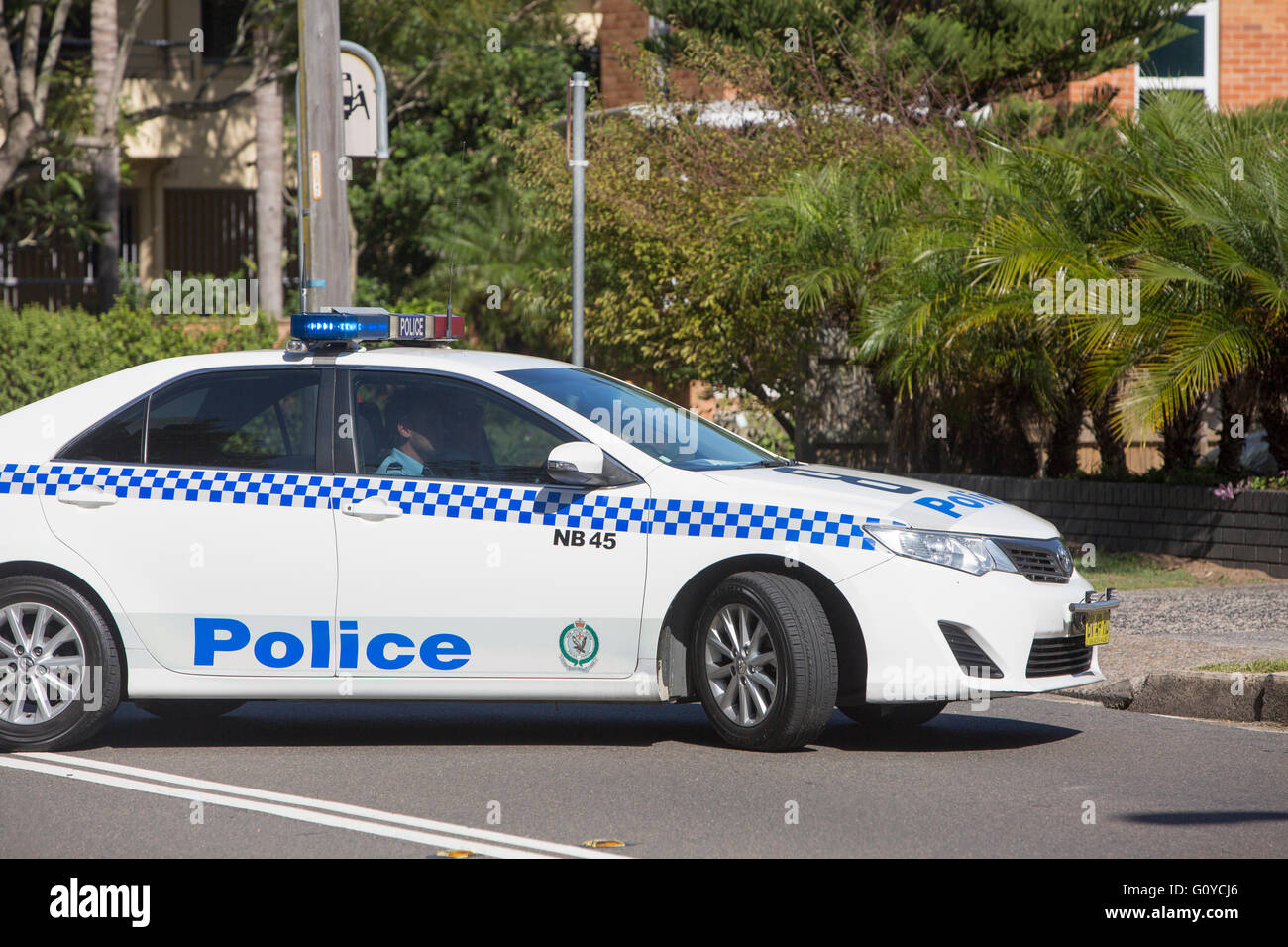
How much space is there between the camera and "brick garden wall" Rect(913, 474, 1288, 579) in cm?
1312

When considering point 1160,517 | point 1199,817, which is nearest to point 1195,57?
point 1160,517

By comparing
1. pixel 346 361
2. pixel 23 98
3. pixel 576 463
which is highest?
pixel 23 98

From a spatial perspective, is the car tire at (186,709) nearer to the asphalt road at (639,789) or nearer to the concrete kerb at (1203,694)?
the asphalt road at (639,789)

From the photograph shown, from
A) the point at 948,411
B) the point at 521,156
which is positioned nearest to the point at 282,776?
the point at 948,411

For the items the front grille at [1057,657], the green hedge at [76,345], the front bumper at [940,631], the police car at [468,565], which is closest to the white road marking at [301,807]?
the police car at [468,565]

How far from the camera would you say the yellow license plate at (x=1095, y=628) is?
7133 mm

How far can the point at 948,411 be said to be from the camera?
1567cm

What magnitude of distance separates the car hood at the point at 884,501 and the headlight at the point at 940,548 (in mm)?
35

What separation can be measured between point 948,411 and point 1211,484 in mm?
2577

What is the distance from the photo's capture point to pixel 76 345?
59.0 feet

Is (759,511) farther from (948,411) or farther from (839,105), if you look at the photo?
(839,105)

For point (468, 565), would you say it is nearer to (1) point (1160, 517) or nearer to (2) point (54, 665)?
(2) point (54, 665)

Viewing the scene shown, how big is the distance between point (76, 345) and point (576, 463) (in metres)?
12.5

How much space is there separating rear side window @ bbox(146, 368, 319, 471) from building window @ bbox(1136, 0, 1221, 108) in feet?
54.9
